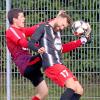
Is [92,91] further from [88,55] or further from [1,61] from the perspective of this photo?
[1,61]

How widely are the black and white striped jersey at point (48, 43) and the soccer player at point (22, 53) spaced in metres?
0.24

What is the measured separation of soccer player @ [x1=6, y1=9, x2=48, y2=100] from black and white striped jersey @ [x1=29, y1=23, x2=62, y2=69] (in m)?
0.24

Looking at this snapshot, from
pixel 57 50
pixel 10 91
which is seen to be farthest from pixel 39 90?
pixel 10 91

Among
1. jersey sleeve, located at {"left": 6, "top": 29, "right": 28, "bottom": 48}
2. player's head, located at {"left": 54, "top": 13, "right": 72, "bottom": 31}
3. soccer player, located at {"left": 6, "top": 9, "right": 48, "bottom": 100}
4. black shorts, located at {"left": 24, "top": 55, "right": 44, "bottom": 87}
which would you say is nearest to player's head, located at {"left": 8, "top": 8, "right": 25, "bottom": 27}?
soccer player, located at {"left": 6, "top": 9, "right": 48, "bottom": 100}

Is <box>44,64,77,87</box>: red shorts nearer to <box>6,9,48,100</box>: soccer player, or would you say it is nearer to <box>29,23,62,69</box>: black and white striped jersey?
<box>29,23,62,69</box>: black and white striped jersey

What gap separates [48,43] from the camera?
793 centimetres

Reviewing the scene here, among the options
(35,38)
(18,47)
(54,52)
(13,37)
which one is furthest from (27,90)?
(35,38)

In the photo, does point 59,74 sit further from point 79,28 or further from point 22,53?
point 79,28

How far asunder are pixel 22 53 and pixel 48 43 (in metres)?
0.58

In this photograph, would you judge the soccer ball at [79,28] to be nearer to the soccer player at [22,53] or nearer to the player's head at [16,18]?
the soccer player at [22,53]

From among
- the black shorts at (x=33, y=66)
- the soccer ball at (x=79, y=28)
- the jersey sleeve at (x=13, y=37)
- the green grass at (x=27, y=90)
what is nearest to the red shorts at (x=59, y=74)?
the black shorts at (x=33, y=66)

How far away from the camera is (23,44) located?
8.01 m

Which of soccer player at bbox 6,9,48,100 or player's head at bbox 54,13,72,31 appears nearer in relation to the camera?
player's head at bbox 54,13,72,31

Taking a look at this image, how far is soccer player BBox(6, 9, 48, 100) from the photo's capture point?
26.9 feet
